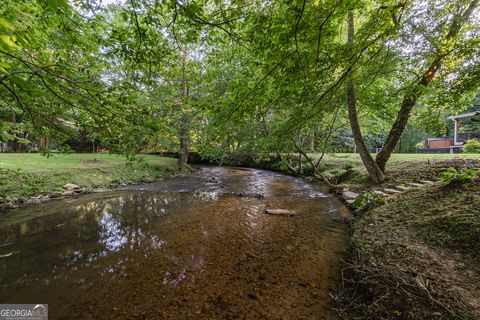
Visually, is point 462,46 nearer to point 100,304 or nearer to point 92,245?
point 100,304

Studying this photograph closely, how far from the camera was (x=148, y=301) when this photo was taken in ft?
8.55

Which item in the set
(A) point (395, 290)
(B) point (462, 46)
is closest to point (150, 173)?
(A) point (395, 290)

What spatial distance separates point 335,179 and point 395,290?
820 centimetres

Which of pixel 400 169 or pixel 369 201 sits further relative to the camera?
pixel 400 169

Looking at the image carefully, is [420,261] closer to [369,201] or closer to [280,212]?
[369,201]

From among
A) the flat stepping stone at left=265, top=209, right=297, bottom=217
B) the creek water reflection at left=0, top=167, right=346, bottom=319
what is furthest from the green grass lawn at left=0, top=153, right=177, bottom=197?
the flat stepping stone at left=265, top=209, right=297, bottom=217

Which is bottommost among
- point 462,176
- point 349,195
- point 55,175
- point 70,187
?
point 349,195

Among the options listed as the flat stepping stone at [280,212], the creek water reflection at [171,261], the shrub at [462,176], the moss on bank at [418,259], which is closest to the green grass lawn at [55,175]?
the creek water reflection at [171,261]

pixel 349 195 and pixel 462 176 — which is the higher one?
pixel 462 176
